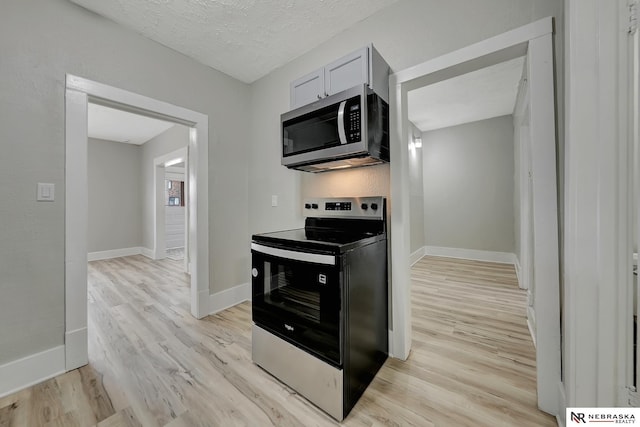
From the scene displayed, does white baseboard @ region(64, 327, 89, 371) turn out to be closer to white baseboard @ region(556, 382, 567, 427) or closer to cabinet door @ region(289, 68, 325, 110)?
cabinet door @ region(289, 68, 325, 110)

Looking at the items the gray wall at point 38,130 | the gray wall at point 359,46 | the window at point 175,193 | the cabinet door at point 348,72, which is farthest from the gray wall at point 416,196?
the window at point 175,193

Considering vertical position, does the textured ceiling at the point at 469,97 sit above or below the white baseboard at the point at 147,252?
above

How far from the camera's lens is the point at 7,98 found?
1.46m

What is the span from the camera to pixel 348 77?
157 centimetres

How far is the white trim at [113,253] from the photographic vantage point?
4984 millimetres

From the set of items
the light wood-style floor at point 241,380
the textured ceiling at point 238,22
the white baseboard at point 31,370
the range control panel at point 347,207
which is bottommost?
the light wood-style floor at point 241,380

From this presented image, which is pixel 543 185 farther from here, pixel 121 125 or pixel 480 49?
pixel 121 125

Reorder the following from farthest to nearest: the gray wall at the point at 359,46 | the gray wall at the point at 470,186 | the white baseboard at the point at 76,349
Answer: the gray wall at the point at 470,186
the white baseboard at the point at 76,349
the gray wall at the point at 359,46

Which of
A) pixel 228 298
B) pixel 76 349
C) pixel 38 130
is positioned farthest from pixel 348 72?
pixel 76 349

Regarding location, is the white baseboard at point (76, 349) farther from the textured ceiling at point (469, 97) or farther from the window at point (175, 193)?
the window at point (175, 193)

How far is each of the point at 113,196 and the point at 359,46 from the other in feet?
19.8

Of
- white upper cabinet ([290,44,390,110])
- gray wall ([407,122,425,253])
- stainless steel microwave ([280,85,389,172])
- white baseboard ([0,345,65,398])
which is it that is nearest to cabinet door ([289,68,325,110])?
white upper cabinet ([290,44,390,110])

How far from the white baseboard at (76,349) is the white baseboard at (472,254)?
16.8ft

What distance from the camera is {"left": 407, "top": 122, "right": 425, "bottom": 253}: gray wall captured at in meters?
4.27
